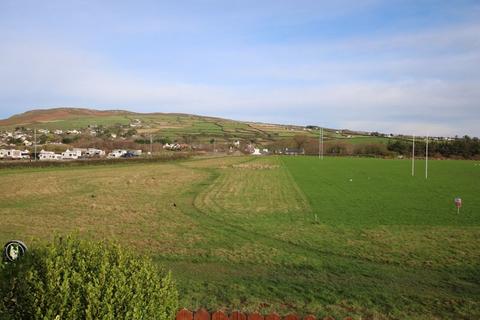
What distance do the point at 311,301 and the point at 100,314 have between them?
5.74m

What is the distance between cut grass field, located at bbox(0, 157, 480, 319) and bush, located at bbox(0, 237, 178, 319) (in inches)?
104

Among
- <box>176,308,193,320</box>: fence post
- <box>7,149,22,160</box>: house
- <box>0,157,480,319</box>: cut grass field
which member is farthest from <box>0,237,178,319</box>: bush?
<box>7,149,22,160</box>: house

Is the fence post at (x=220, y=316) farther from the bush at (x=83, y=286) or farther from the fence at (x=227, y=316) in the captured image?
the bush at (x=83, y=286)

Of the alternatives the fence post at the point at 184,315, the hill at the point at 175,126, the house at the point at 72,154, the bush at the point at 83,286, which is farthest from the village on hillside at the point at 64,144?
the fence post at the point at 184,315

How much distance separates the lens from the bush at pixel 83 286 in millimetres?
4422

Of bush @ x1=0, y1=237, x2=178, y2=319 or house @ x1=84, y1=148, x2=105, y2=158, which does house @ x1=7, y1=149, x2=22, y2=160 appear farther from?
bush @ x1=0, y1=237, x2=178, y2=319

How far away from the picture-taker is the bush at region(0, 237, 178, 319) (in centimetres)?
442

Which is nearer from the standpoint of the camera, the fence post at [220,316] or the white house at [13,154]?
the fence post at [220,316]

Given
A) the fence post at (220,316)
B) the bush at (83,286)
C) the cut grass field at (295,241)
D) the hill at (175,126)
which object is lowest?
the cut grass field at (295,241)

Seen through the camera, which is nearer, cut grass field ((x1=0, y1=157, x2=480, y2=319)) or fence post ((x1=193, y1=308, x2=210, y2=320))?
fence post ((x1=193, y1=308, x2=210, y2=320))

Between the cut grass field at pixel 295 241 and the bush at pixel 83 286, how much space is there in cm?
265

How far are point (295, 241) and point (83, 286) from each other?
1149 centimetres

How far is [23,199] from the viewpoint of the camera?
28062 millimetres

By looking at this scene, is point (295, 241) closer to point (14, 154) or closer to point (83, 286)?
point (83, 286)
